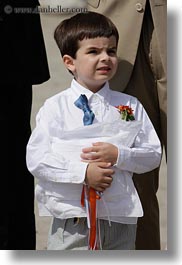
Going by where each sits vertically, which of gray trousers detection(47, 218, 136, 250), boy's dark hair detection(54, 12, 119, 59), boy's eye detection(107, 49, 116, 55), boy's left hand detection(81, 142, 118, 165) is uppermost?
boy's dark hair detection(54, 12, 119, 59)

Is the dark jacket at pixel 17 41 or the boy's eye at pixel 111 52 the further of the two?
the dark jacket at pixel 17 41

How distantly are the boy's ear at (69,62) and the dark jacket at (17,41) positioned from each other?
0.40 ft

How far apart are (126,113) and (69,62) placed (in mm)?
232

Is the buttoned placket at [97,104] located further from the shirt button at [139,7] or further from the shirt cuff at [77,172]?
the shirt button at [139,7]

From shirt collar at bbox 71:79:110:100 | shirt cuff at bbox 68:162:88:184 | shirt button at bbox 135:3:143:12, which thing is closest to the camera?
shirt cuff at bbox 68:162:88:184

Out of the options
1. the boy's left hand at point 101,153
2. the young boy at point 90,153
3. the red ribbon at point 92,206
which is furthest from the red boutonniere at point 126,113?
the red ribbon at point 92,206

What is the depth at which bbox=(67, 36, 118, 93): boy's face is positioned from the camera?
216cm

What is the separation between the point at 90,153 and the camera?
6.97ft

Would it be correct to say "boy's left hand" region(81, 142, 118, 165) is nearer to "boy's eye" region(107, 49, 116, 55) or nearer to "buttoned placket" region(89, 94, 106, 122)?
"buttoned placket" region(89, 94, 106, 122)

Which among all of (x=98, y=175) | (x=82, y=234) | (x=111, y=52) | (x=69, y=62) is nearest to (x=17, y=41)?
(x=69, y=62)

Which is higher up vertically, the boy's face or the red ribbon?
the boy's face

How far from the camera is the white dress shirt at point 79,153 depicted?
211 cm

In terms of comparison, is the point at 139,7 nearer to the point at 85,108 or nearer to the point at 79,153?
the point at 85,108

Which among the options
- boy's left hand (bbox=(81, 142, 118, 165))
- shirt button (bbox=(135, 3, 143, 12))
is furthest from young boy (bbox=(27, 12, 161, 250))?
shirt button (bbox=(135, 3, 143, 12))
